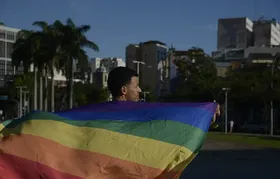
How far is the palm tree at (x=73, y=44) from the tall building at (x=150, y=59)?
59057 millimetres

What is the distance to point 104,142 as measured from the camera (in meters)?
3.02

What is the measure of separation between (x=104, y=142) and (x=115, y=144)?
0.07 meters

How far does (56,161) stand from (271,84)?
152ft

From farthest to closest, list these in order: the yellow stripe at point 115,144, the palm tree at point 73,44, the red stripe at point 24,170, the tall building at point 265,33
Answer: the tall building at point 265,33
the palm tree at point 73,44
the yellow stripe at point 115,144
the red stripe at point 24,170

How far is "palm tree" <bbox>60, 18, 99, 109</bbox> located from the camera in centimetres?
4388

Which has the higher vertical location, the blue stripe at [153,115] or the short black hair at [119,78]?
the short black hair at [119,78]

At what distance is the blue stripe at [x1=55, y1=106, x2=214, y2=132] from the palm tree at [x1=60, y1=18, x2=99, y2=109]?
4077cm

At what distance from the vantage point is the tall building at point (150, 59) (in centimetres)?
10875

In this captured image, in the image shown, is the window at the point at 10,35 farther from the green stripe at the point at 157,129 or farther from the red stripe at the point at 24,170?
the red stripe at the point at 24,170

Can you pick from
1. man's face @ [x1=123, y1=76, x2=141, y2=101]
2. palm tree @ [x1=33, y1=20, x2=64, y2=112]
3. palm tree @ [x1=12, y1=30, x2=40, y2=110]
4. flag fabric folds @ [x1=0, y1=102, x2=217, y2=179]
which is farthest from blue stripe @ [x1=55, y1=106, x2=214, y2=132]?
palm tree @ [x1=12, y1=30, x2=40, y2=110]

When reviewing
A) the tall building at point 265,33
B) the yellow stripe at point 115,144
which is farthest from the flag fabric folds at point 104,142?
the tall building at point 265,33

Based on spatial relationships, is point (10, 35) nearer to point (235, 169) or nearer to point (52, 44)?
point (52, 44)

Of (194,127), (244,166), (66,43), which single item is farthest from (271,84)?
(194,127)

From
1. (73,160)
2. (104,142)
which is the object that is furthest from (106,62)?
(73,160)
